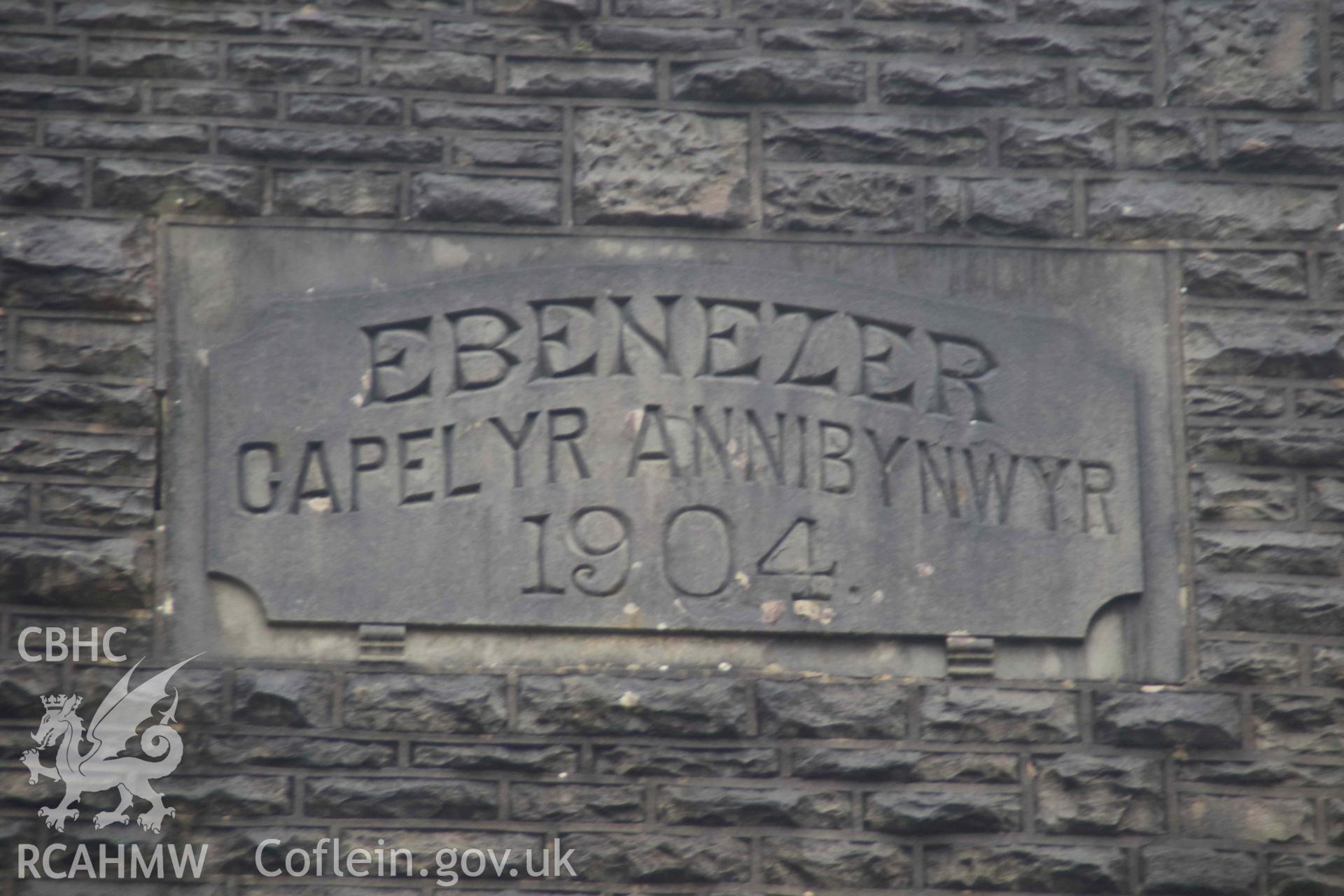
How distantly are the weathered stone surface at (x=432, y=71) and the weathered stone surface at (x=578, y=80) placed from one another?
0.08 metres

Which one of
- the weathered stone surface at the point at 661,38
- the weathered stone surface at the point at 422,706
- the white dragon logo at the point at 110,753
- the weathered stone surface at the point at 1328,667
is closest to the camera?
the white dragon logo at the point at 110,753

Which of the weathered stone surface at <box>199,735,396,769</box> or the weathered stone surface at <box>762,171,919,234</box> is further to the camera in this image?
the weathered stone surface at <box>762,171,919,234</box>

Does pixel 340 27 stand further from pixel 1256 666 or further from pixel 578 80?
pixel 1256 666

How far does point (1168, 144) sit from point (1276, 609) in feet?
4.44

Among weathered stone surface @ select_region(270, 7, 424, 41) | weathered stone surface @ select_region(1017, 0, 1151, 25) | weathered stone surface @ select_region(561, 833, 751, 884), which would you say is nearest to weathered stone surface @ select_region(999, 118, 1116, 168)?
weathered stone surface @ select_region(1017, 0, 1151, 25)

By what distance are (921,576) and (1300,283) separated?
1.39 metres

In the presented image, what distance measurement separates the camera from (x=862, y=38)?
540 cm

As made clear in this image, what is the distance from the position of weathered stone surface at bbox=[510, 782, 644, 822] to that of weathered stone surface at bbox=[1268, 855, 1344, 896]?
64.9 inches

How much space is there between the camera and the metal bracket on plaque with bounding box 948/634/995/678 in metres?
5.03

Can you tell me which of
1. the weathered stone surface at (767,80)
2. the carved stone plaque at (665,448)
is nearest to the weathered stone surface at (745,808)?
the carved stone plaque at (665,448)

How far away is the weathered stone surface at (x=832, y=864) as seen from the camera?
→ 4852mm

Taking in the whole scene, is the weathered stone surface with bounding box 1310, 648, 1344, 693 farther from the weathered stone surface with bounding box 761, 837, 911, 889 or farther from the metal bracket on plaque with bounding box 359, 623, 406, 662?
the metal bracket on plaque with bounding box 359, 623, 406, 662

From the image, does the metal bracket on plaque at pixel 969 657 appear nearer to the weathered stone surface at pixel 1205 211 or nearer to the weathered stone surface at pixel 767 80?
the weathered stone surface at pixel 1205 211

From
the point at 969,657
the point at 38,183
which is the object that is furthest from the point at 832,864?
the point at 38,183
